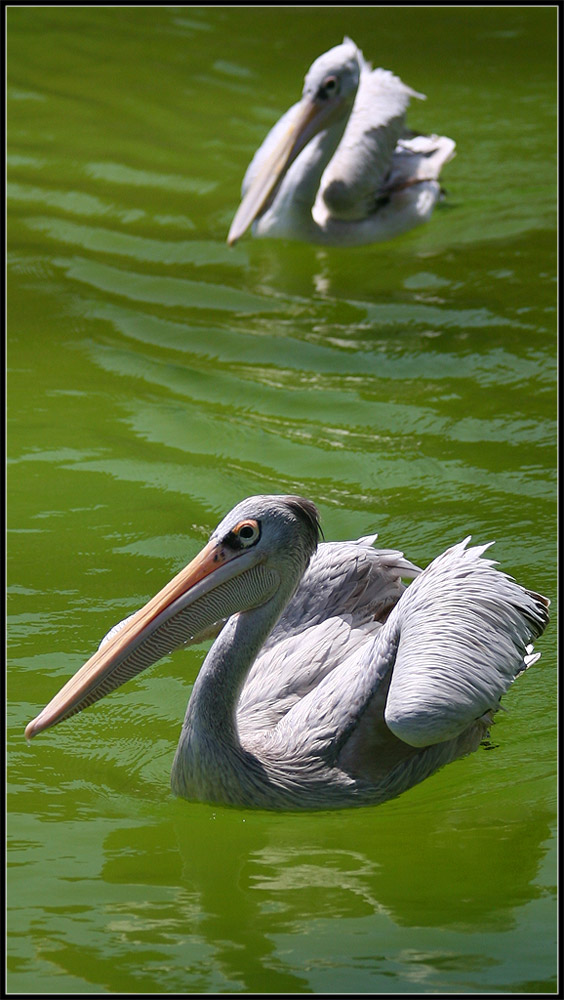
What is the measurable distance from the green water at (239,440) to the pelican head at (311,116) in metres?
0.36

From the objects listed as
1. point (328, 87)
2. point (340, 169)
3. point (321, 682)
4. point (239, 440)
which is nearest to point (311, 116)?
point (328, 87)

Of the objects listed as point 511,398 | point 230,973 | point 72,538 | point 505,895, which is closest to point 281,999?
point 230,973

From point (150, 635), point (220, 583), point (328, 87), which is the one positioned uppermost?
point (328, 87)

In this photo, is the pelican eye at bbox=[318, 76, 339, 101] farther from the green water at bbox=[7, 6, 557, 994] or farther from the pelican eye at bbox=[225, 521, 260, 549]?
the pelican eye at bbox=[225, 521, 260, 549]

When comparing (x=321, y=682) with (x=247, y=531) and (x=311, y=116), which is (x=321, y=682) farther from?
(x=311, y=116)

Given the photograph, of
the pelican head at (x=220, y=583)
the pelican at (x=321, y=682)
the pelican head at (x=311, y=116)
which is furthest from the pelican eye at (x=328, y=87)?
the pelican head at (x=220, y=583)

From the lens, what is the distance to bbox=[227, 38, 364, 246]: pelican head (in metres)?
6.79

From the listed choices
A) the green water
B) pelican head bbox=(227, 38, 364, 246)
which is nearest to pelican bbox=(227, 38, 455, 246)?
pelican head bbox=(227, 38, 364, 246)

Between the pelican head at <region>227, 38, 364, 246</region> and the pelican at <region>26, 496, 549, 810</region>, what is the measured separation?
3729 mm

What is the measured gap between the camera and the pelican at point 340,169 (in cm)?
691

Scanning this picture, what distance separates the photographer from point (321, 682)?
3.46 meters

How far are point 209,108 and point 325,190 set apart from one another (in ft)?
6.62

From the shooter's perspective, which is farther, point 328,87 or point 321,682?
point 328,87

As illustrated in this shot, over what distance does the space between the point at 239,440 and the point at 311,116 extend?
7.77 feet
